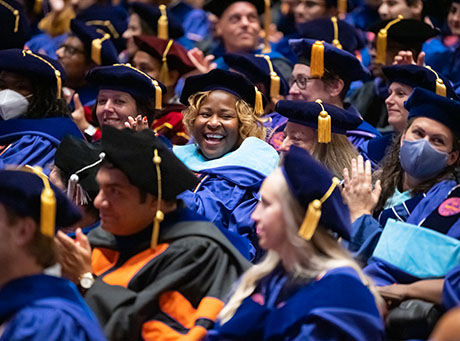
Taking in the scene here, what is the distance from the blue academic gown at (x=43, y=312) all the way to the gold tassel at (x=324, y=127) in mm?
2768

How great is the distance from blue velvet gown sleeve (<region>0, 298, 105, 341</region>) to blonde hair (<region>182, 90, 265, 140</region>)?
2915 millimetres

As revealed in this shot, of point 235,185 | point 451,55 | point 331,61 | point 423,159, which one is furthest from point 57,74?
point 451,55

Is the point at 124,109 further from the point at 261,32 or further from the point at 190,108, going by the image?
the point at 261,32

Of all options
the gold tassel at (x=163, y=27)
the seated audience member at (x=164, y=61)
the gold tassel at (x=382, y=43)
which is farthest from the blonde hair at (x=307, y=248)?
the gold tassel at (x=163, y=27)

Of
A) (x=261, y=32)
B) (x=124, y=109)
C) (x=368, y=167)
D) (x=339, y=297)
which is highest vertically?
(x=339, y=297)

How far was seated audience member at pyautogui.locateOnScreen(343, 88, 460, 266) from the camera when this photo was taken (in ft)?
15.9

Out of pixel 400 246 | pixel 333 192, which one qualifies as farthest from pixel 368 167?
pixel 333 192

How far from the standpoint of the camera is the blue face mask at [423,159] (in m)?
5.04

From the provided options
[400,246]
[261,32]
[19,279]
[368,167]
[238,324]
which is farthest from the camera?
[261,32]

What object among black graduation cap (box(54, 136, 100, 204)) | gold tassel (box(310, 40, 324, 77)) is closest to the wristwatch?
black graduation cap (box(54, 136, 100, 204))

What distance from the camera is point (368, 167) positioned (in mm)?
5016

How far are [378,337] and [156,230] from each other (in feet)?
4.00

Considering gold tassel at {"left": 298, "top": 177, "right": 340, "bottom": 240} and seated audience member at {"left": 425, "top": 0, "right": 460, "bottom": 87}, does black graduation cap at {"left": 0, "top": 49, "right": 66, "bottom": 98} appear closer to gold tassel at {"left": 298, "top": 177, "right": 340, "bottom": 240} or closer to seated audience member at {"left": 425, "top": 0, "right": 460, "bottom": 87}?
gold tassel at {"left": 298, "top": 177, "right": 340, "bottom": 240}

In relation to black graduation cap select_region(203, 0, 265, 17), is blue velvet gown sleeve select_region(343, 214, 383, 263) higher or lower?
higher
